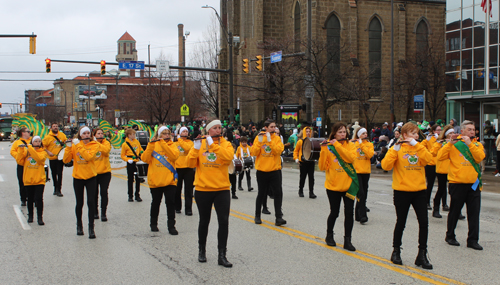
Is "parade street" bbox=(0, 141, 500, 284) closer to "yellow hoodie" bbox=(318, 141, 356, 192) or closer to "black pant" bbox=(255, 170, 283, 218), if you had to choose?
"black pant" bbox=(255, 170, 283, 218)

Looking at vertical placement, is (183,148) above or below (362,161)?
above

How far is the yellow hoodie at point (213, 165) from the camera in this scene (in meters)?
6.39

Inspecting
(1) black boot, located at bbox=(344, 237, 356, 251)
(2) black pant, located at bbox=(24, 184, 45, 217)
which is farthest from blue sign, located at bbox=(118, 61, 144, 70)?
A: (1) black boot, located at bbox=(344, 237, 356, 251)

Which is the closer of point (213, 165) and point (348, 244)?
point (213, 165)

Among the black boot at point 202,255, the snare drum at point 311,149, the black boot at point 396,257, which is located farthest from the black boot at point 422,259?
the snare drum at point 311,149

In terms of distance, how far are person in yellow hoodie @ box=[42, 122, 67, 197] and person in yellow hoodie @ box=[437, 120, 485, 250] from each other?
31.7 ft

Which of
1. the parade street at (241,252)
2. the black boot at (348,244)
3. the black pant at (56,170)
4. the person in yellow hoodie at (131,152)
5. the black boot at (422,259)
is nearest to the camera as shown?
the parade street at (241,252)

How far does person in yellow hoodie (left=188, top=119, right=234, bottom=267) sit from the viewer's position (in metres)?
6.40

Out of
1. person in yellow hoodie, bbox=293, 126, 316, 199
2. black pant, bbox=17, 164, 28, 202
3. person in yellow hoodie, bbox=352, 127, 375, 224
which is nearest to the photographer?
person in yellow hoodie, bbox=352, 127, 375, 224

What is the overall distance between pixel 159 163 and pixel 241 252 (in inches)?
86.4

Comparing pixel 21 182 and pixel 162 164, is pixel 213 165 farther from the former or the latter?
pixel 21 182

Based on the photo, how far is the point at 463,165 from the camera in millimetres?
7285

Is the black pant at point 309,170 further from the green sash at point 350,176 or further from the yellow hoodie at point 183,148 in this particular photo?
the green sash at point 350,176

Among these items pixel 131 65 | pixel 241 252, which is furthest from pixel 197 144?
pixel 131 65
